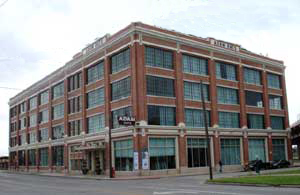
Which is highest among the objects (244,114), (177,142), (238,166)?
(244,114)

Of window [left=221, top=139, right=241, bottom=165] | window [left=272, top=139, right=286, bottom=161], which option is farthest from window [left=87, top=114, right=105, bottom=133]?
window [left=272, top=139, right=286, bottom=161]

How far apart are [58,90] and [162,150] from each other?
26890 millimetres

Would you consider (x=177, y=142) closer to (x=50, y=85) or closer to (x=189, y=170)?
(x=189, y=170)

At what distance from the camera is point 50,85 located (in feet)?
221

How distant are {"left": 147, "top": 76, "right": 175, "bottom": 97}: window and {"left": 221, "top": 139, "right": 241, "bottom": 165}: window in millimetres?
11087

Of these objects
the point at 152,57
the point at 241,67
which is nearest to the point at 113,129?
the point at 152,57

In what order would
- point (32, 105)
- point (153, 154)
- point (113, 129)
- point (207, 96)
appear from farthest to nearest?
point (32, 105) < point (207, 96) < point (113, 129) < point (153, 154)

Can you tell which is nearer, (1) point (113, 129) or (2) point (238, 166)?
(1) point (113, 129)

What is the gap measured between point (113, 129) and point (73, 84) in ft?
50.4

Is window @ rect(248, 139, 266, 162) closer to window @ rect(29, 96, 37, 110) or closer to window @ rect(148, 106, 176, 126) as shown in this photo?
window @ rect(148, 106, 176, 126)

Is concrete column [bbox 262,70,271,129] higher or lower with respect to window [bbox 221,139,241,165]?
higher

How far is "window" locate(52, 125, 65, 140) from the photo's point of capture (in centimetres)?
6234

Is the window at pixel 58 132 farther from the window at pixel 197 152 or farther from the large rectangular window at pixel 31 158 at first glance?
the window at pixel 197 152

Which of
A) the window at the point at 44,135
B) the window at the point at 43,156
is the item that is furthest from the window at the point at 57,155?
the window at the point at 44,135
